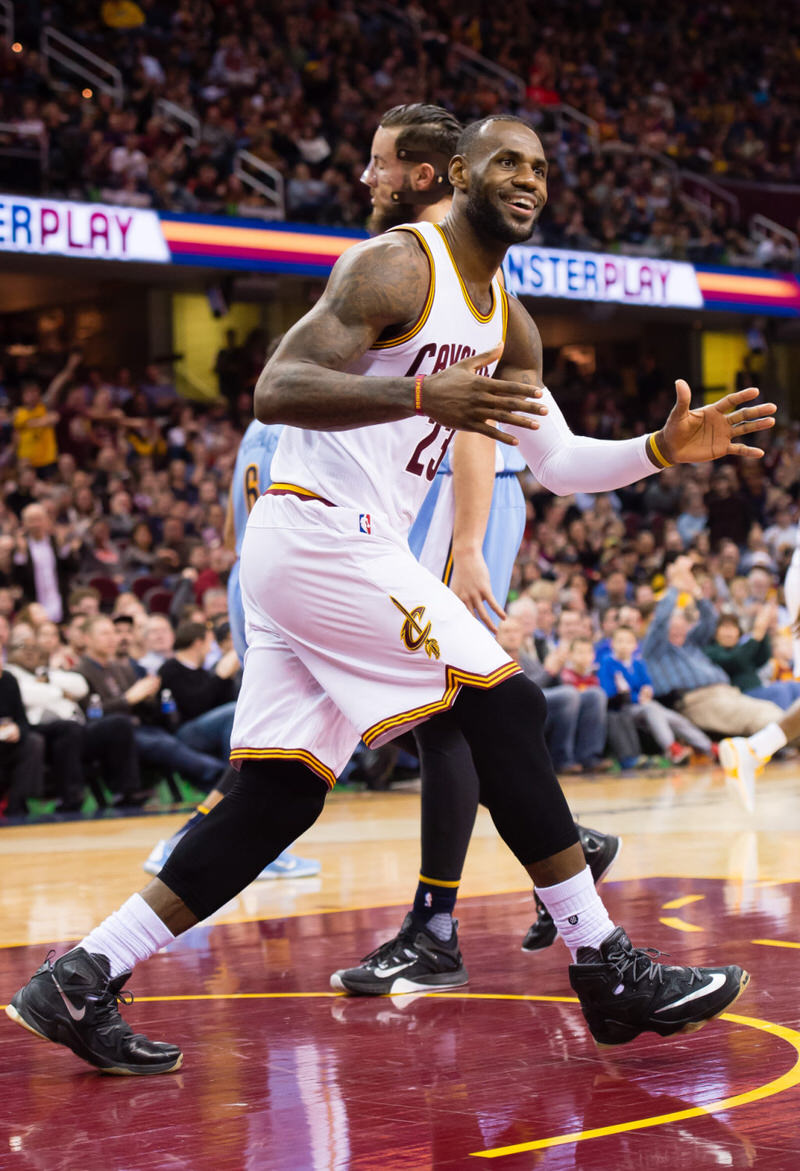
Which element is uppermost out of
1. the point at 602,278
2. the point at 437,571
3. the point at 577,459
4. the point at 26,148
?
the point at 26,148

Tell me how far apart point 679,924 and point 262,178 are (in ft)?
44.5

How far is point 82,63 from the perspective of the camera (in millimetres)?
17094

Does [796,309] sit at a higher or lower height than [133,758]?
higher

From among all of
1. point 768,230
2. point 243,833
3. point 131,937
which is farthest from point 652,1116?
point 768,230

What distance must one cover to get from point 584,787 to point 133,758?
9.28 ft

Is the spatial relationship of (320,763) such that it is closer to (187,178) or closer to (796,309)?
(187,178)

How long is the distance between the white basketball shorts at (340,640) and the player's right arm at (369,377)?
32 centimetres

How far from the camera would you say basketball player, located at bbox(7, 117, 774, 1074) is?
3256 mm

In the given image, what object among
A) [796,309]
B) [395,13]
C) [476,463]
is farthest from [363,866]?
[395,13]

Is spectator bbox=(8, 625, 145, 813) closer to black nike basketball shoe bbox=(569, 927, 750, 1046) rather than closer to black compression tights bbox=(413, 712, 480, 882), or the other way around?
black compression tights bbox=(413, 712, 480, 882)

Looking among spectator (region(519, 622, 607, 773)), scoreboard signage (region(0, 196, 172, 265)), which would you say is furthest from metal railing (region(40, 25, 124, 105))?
spectator (region(519, 622, 607, 773))

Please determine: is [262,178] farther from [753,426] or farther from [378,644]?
[378,644]

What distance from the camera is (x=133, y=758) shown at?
30.6 feet

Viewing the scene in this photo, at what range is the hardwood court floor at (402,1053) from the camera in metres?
2.69
